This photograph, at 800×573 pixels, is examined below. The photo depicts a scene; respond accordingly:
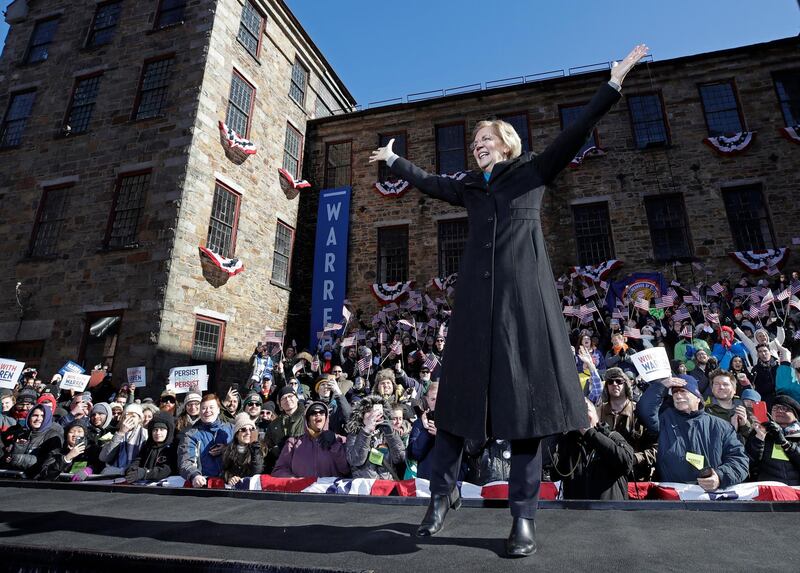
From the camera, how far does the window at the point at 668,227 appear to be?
13.3m

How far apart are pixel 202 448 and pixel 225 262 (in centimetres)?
740

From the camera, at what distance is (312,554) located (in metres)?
1.83

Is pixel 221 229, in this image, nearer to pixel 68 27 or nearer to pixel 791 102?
pixel 68 27

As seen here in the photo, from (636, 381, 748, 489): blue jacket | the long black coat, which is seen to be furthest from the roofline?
the long black coat

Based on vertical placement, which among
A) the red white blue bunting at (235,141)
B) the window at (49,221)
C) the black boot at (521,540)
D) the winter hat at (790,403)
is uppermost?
the red white blue bunting at (235,141)

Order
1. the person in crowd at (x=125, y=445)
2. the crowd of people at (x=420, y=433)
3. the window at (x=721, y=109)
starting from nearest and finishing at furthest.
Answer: the crowd of people at (x=420, y=433) < the person in crowd at (x=125, y=445) < the window at (x=721, y=109)

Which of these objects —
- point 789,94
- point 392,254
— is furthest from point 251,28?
Answer: point 789,94

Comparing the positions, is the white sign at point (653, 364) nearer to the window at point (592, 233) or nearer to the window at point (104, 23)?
the window at point (592, 233)

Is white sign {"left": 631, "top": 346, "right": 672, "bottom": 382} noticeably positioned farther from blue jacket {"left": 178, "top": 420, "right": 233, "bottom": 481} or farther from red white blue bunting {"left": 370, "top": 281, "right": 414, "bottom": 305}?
red white blue bunting {"left": 370, "top": 281, "right": 414, "bottom": 305}

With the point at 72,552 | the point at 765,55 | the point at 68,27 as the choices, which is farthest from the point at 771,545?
the point at 68,27

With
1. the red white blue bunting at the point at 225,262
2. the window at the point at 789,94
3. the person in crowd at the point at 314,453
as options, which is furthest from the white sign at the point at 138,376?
the window at the point at 789,94

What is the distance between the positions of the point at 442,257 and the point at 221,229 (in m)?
6.91

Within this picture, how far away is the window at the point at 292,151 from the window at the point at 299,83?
4.53 ft

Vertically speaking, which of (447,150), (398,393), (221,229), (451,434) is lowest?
(451,434)
